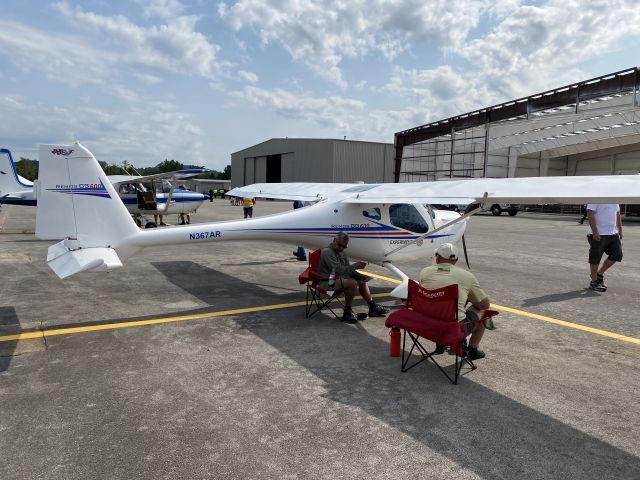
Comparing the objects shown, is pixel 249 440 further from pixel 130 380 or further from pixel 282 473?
pixel 130 380

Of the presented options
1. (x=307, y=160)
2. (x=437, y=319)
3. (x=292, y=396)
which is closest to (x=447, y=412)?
(x=437, y=319)

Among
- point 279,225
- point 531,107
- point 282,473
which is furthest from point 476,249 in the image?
point 531,107

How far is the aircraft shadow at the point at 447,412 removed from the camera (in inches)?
120

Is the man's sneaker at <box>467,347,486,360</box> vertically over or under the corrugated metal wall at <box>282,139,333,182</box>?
under

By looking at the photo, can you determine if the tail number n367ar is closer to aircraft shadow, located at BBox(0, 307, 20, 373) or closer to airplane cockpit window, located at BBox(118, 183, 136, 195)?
aircraft shadow, located at BBox(0, 307, 20, 373)

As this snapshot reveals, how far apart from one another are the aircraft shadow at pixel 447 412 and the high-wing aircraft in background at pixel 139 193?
14.5 m

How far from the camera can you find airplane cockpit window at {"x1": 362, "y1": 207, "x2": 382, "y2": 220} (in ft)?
25.7

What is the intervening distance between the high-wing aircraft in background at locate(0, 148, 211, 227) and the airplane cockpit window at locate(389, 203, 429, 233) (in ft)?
40.9

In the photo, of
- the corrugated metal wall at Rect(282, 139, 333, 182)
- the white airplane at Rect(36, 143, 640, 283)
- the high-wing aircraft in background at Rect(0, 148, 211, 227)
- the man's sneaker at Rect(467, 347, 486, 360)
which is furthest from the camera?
the corrugated metal wall at Rect(282, 139, 333, 182)

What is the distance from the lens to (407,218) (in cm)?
800

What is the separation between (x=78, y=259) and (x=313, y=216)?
367 cm

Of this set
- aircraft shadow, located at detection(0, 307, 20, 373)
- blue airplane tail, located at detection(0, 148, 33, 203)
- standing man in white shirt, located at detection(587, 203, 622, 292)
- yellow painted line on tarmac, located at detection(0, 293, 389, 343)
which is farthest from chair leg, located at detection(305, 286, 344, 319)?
blue airplane tail, located at detection(0, 148, 33, 203)

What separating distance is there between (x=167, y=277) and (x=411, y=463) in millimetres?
7270

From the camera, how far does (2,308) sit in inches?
258
